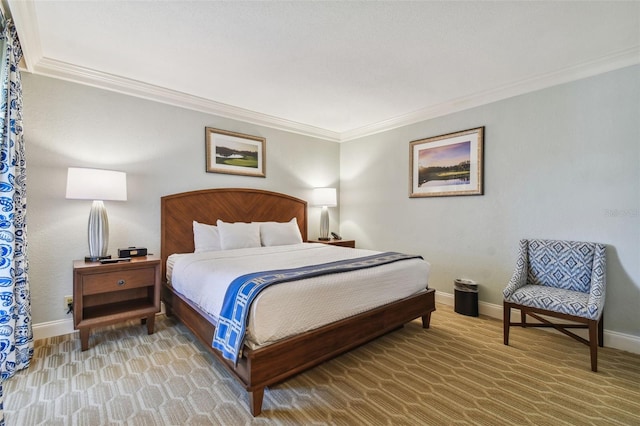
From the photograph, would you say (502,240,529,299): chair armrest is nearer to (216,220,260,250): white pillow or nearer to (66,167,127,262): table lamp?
(216,220,260,250): white pillow

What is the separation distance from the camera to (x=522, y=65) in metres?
2.79

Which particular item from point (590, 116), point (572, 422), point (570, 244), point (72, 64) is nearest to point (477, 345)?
point (572, 422)

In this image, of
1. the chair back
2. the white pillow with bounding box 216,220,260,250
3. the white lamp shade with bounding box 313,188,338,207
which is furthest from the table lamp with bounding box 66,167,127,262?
the chair back

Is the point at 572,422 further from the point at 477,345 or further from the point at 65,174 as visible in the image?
the point at 65,174

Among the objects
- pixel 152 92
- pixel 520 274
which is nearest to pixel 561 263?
pixel 520 274

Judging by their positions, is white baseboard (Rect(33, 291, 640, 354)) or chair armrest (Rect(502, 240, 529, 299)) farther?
chair armrest (Rect(502, 240, 529, 299))

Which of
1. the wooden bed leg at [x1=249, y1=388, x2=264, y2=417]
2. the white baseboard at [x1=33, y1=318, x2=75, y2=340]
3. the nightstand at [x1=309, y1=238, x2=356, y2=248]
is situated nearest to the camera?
the wooden bed leg at [x1=249, y1=388, x2=264, y2=417]

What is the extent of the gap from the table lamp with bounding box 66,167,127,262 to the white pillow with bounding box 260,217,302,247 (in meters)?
1.63

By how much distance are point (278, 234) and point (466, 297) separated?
241 centimetres

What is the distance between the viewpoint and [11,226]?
2.05m

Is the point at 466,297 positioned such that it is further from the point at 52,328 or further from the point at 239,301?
the point at 52,328

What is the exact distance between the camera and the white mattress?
1.83 meters

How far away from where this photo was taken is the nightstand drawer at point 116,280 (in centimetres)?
252

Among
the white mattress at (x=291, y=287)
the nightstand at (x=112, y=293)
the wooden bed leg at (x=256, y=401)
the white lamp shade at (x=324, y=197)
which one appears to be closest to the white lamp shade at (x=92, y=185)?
the nightstand at (x=112, y=293)
